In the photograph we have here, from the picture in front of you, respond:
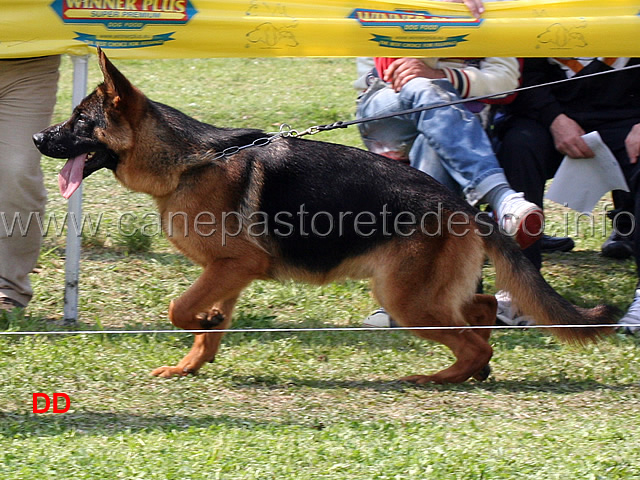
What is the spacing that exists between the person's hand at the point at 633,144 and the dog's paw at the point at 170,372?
9.65 feet

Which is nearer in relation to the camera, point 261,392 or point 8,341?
point 261,392

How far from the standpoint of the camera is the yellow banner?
481cm

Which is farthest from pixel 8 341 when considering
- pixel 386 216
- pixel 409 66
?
pixel 409 66

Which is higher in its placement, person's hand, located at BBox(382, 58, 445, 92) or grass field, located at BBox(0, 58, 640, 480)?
person's hand, located at BBox(382, 58, 445, 92)

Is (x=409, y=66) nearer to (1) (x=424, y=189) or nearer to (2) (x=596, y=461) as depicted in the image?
(1) (x=424, y=189)

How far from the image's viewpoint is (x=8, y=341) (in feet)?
15.8

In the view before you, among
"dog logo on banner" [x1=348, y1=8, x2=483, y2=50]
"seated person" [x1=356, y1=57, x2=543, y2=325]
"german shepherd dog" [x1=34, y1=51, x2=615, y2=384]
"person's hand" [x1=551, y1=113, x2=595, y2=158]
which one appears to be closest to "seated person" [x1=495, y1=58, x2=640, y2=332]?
"person's hand" [x1=551, y1=113, x2=595, y2=158]

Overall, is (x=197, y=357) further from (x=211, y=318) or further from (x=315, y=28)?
(x=315, y=28)

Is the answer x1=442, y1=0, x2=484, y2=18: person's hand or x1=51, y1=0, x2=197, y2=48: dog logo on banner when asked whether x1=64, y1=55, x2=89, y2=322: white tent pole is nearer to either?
x1=51, y1=0, x2=197, y2=48: dog logo on banner

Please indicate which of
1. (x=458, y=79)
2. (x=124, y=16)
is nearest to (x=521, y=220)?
(x=458, y=79)

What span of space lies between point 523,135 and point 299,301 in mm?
1773

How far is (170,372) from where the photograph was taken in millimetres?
4488

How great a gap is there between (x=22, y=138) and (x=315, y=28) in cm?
179

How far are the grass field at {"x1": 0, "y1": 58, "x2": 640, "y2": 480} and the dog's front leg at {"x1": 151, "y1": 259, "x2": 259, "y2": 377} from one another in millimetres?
102
